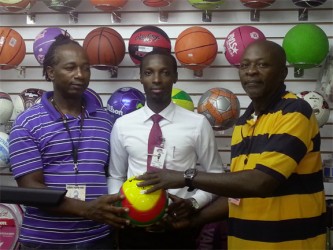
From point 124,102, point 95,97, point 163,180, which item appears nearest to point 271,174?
point 163,180

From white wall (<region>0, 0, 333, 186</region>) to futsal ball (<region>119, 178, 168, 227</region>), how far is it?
2341 mm

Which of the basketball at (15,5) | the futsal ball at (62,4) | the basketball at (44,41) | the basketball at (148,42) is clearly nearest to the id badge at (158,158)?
the basketball at (148,42)

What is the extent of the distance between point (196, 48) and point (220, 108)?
60cm

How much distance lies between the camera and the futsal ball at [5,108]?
420 cm

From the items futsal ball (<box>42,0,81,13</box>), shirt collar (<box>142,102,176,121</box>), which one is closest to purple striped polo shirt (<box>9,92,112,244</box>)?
shirt collar (<box>142,102,176,121</box>)

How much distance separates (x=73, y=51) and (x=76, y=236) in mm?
1059

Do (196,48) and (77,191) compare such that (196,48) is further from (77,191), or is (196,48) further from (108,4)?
(77,191)

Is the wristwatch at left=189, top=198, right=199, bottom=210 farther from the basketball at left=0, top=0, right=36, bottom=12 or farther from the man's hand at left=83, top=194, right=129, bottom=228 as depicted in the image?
the basketball at left=0, top=0, right=36, bottom=12

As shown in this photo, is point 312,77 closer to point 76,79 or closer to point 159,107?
point 159,107

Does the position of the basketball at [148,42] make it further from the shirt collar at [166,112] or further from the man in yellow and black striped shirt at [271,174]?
the man in yellow and black striped shirt at [271,174]

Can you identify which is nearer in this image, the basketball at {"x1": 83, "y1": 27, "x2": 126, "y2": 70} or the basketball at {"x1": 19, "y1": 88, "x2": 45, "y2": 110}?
the basketball at {"x1": 83, "y1": 27, "x2": 126, "y2": 70}

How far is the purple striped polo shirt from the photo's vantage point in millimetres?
2402

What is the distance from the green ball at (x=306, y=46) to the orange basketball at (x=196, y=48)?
0.69 metres

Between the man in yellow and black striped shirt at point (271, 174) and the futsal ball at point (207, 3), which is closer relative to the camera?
the man in yellow and black striped shirt at point (271, 174)
